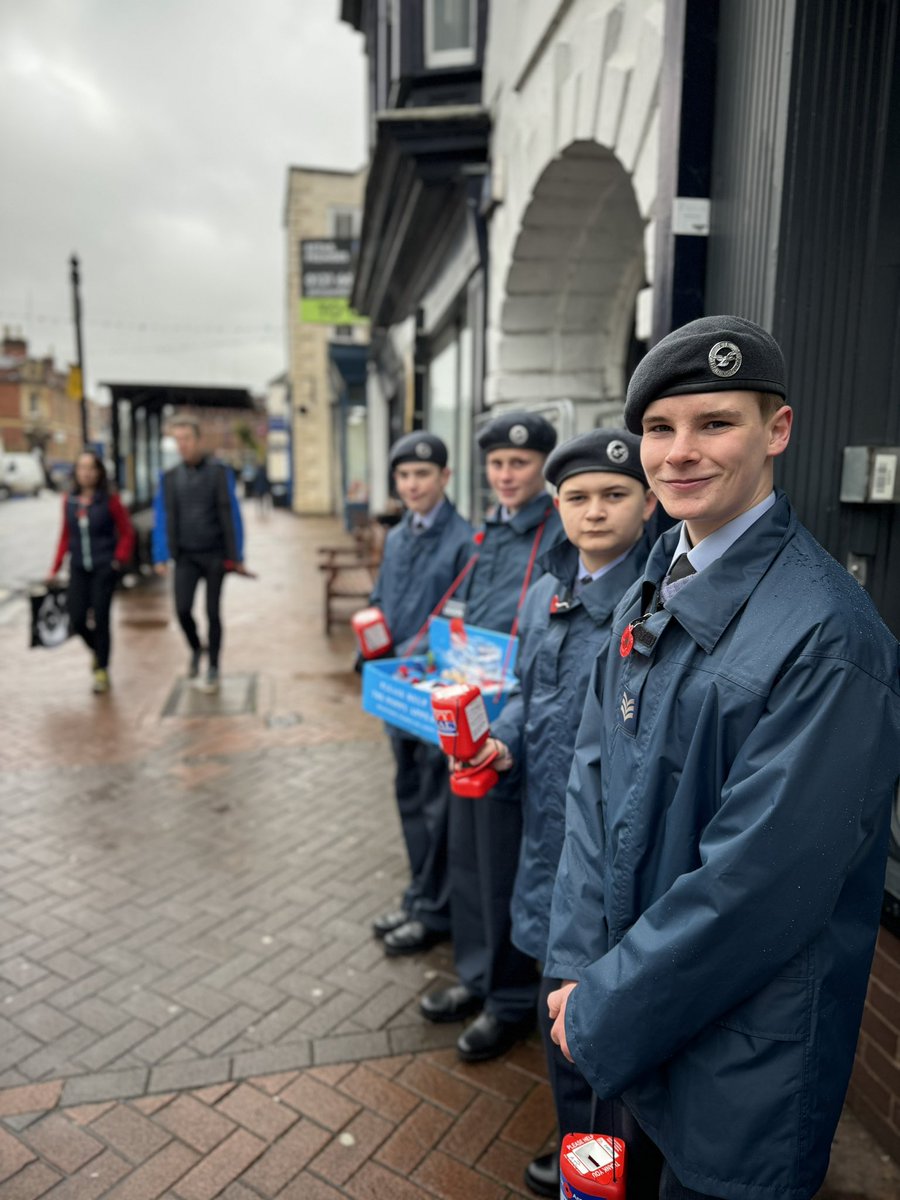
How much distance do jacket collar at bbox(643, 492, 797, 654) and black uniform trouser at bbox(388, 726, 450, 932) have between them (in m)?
1.88

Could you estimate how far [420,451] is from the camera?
11.1ft

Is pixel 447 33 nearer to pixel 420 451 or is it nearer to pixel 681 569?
pixel 420 451

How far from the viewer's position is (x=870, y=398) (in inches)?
93.8

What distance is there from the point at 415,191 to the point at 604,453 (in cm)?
586

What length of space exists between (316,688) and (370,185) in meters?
4.90

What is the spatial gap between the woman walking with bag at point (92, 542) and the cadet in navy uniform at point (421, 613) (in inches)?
155

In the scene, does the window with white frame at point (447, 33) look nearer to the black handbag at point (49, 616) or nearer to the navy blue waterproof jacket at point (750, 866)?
the black handbag at point (49, 616)

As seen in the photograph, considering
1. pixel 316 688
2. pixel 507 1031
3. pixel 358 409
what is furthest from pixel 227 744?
pixel 358 409

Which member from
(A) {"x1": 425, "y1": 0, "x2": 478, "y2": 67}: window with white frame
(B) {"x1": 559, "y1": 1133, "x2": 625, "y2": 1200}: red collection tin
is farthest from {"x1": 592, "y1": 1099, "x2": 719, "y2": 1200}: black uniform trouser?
(A) {"x1": 425, "y1": 0, "x2": 478, "y2": 67}: window with white frame

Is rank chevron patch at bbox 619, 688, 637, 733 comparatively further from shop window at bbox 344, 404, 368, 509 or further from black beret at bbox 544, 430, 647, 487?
shop window at bbox 344, 404, 368, 509

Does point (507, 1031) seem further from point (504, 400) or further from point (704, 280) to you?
point (504, 400)

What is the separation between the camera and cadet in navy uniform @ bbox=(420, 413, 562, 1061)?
2.74m

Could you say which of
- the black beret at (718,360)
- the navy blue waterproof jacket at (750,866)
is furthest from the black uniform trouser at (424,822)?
the black beret at (718,360)

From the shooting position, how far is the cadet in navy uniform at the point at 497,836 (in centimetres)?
274
